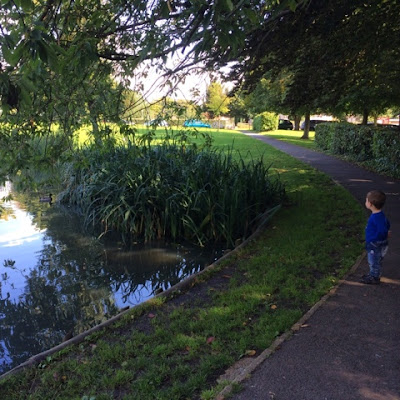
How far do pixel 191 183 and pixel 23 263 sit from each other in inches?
140

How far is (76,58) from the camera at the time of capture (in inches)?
145

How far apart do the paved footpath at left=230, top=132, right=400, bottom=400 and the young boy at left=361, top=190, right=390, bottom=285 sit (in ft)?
0.74

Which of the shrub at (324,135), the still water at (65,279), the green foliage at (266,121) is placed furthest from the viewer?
the green foliage at (266,121)

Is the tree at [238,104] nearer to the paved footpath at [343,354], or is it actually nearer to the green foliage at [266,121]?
the green foliage at [266,121]

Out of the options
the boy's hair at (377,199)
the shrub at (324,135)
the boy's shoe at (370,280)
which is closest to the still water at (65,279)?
the boy's shoe at (370,280)

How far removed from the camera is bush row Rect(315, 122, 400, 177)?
1305 cm

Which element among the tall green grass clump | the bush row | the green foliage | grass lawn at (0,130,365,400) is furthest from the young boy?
the green foliage

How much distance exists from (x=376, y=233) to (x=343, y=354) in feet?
5.90

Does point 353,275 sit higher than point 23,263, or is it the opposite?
point 353,275

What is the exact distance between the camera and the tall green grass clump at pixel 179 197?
8141 millimetres

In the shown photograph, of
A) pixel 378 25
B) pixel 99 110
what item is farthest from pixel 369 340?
pixel 378 25

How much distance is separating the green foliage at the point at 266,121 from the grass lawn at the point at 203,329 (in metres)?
38.2

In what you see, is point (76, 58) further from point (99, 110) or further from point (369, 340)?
point (369, 340)

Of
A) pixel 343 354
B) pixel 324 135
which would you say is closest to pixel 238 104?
pixel 324 135
